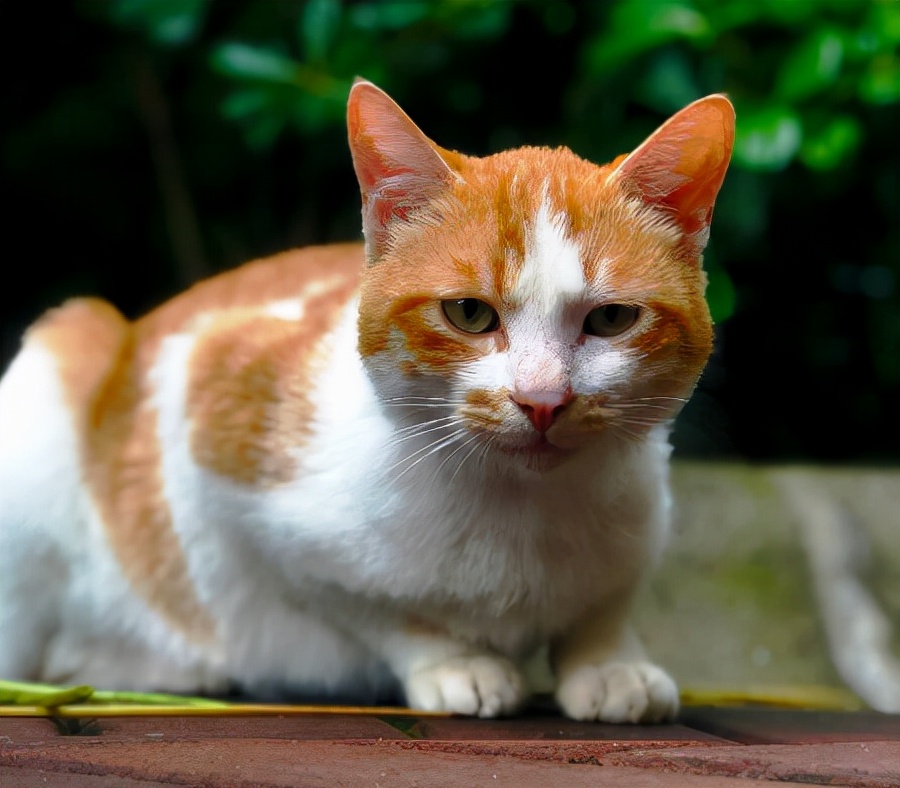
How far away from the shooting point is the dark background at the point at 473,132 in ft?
6.12

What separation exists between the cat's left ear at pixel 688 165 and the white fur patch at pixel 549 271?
3.8 inches

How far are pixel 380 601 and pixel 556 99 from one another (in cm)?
127

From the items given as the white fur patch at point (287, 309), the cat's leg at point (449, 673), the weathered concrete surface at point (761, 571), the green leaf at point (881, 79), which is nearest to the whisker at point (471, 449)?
the cat's leg at point (449, 673)

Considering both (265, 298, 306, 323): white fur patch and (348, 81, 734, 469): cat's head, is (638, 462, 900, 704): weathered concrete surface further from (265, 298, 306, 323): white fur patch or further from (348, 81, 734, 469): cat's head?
(348, 81, 734, 469): cat's head

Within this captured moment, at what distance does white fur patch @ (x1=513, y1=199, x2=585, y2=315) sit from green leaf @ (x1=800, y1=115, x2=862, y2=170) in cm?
106

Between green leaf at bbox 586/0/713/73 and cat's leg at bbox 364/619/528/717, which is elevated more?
green leaf at bbox 586/0/713/73

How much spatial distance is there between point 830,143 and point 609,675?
1.09 m

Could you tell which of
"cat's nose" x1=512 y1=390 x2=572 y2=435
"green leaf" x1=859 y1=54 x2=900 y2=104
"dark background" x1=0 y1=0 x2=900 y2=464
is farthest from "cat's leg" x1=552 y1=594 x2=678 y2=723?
"green leaf" x1=859 y1=54 x2=900 y2=104

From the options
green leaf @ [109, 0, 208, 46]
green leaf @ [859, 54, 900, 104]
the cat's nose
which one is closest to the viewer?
the cat's nose

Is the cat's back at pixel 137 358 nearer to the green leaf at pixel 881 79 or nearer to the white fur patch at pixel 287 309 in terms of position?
the white fur patch at pixel 287 309

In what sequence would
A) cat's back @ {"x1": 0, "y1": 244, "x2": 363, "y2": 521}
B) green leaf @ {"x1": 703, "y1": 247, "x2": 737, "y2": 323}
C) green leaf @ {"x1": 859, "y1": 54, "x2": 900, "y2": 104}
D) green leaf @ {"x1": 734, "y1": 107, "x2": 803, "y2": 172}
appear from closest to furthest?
green leaf @ {"x1": 703, "y1": 247, "x2": 737, "y2": 323}
cat's back @ {"x1": 0, "y1": 244, "x2": 363, "y2": 521}
green leaf @ {"x1": 734, "y1": 107, "x2": 803, "y2": 172}
green leaf @ {"x1": 859, "y1": 54, "x2": 900, "y2": 104}

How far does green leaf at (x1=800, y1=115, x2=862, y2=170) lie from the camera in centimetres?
188

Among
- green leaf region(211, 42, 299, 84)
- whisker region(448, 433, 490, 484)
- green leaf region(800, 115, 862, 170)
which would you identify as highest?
green leaf region(211, 42, 299, 84)

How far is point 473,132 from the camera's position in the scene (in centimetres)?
217
